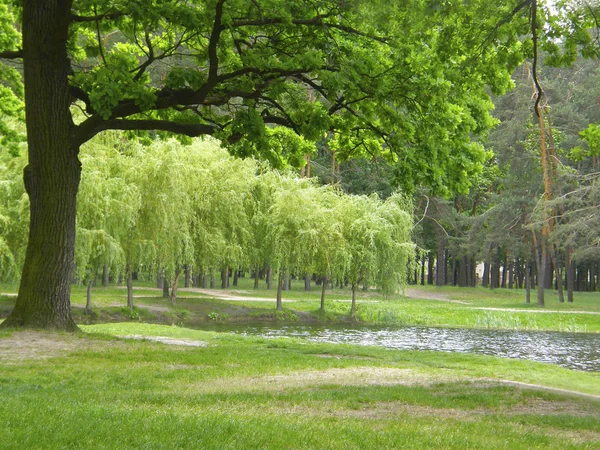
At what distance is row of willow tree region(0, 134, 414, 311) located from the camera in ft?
96.0

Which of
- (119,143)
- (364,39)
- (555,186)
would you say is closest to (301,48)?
(364,39)

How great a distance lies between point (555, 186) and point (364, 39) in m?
40.2

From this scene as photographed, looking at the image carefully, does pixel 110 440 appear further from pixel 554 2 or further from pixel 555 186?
pixel 555 186

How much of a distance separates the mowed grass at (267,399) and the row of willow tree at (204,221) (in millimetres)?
13651

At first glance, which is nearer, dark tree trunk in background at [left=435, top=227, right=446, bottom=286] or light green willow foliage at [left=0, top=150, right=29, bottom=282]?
light green willow foliage at [left=0, top=150, right=29, bottom=282]

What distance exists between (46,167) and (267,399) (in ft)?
28.1

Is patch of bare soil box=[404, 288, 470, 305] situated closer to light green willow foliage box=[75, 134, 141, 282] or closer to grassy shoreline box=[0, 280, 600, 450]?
light green willow foliage box=[75, 134, 141, 282]

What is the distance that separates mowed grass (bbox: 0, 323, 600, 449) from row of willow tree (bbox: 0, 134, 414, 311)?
1365 centimetres

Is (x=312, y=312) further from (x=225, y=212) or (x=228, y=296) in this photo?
(x=225, y=212)

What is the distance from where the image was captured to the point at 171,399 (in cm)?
962

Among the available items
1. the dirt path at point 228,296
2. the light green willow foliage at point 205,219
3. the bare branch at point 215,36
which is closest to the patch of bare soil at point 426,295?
the light green willow foliage at point 205,219

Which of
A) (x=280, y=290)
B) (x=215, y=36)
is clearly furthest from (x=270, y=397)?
(x=280, y=290)

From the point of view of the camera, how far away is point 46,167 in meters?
15.9

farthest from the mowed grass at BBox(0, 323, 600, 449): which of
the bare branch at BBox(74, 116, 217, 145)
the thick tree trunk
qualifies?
the bare branch at BBox(74, 116, 217, 145)
